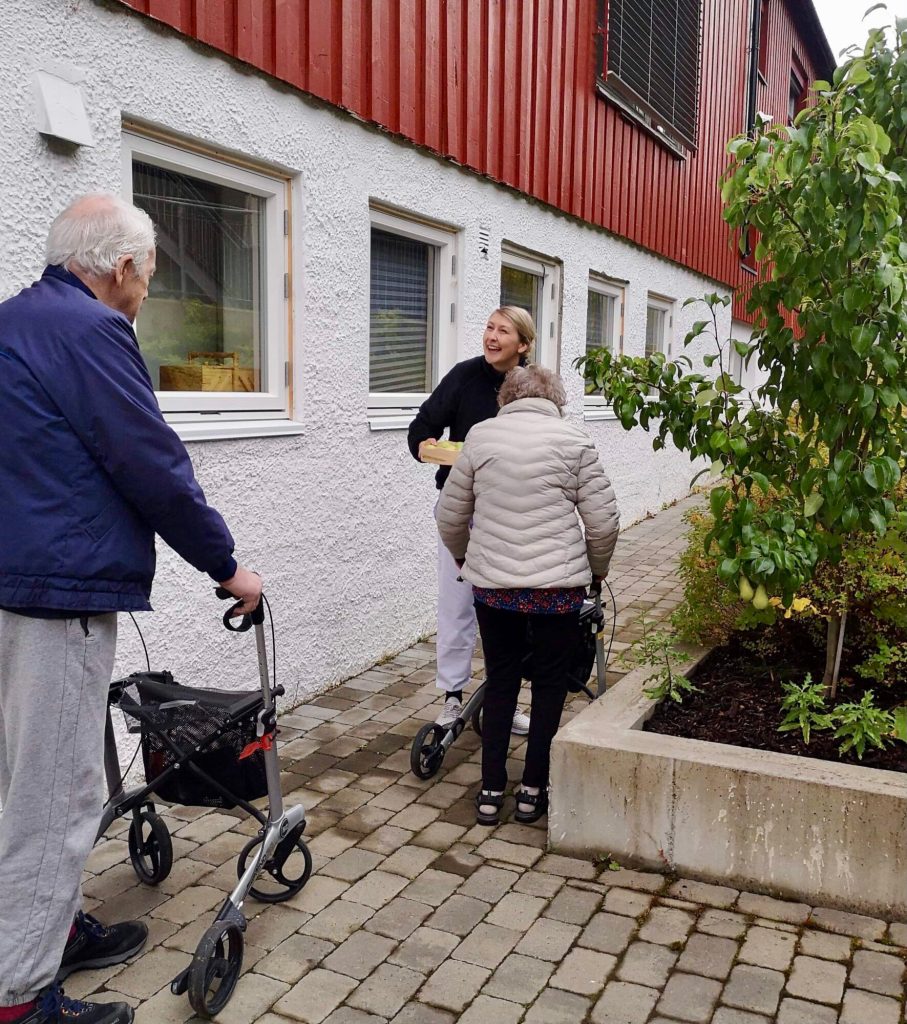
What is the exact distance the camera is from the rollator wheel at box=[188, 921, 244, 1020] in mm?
2621

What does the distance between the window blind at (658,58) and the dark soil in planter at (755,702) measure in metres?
5.93

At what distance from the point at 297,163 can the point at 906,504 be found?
3154mm

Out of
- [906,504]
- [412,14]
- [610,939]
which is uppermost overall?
[412,14]

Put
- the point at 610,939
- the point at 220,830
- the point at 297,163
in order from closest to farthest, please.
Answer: the point at 610,939, the point at 220,830, the point at 297,163

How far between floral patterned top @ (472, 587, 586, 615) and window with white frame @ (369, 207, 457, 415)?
240cm

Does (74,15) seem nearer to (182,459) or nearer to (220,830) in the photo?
(182,459)

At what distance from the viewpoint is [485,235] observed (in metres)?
6.80

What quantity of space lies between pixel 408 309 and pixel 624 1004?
14.8 ft

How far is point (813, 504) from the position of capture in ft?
12.2

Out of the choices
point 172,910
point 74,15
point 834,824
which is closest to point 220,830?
point 172,910

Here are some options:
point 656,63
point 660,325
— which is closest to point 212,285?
point 656,63

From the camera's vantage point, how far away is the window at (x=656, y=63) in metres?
8.81

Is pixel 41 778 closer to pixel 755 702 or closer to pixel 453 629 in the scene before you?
pixel 453 629

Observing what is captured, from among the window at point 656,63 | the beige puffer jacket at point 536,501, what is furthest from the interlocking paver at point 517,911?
the window at point 656,63
